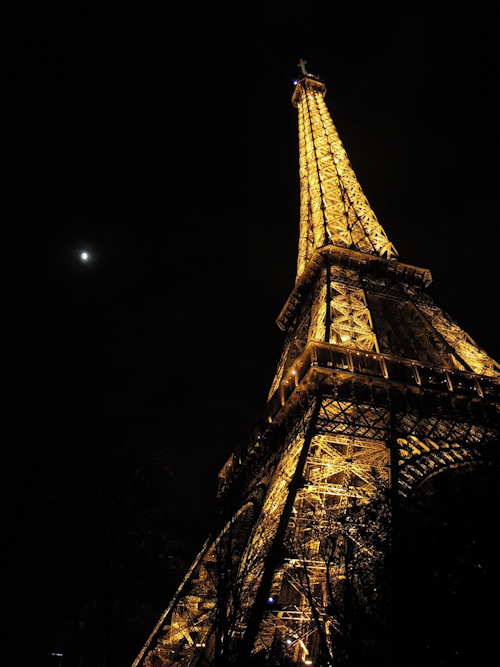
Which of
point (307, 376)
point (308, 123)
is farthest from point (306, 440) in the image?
point (308, 123)

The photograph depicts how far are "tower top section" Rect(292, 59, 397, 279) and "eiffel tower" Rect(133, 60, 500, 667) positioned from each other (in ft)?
3.51

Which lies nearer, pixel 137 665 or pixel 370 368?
pixel 137 665

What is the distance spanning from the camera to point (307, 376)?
45.0ft

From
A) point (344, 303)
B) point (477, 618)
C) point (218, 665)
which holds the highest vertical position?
point (344, 303)

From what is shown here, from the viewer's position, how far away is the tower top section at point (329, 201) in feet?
81.6

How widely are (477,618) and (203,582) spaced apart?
35.2 ft

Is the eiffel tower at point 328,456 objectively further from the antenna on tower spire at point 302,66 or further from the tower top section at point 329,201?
the antenna on tower spire at point 302,66

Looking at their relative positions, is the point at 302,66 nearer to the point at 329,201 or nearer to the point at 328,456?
the point at 329,201

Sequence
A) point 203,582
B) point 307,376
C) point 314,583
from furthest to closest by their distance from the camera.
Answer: point 203,582
point 307,376
point 314,583

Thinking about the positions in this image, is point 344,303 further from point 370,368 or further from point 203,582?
point 203,582

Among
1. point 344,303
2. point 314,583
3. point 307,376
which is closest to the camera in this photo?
point 314,583

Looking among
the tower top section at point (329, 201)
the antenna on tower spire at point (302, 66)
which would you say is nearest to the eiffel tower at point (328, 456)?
the tower top section at point (329, 201)

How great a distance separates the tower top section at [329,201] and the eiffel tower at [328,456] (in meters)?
1.07

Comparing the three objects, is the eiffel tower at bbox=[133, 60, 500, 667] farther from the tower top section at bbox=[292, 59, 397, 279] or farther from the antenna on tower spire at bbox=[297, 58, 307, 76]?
the antenna on tower spire at bbox=[297, 58, 307, 76]
